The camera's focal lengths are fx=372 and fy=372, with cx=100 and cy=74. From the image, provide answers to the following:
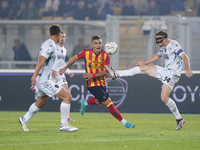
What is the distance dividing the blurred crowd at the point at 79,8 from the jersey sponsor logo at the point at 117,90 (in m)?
3.09

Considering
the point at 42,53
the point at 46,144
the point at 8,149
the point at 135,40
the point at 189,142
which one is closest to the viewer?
the point at 8,149

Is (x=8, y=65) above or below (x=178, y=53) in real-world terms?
below

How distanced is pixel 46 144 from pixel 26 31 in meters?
9.10

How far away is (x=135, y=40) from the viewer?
13.2 meters

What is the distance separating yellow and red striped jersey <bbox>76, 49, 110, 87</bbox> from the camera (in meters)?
7.41

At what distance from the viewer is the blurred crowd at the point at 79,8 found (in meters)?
14.4

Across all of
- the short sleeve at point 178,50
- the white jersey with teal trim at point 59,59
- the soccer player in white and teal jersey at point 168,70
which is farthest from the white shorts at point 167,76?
the white jersey with teal trim at point 59,59

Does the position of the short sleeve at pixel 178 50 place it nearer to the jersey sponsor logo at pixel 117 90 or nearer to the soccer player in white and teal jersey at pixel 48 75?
the soccer player in white and teal jersey at pixel 48 75

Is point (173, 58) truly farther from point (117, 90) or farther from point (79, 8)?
point (79, 8)

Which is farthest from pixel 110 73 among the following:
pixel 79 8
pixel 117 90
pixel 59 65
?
pixel 79 8

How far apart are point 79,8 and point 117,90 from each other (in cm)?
421

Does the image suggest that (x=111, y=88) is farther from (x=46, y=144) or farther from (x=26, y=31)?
(x=46, y=144)

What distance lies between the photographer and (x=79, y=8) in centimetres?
1477

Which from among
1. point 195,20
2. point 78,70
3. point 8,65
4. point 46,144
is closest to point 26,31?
point 8,65
